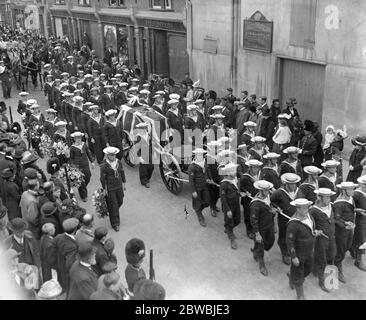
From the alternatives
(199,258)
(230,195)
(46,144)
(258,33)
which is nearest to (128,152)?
(46,144)

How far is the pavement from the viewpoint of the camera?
728 centimetres

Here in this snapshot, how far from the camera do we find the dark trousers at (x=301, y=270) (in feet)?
22.5

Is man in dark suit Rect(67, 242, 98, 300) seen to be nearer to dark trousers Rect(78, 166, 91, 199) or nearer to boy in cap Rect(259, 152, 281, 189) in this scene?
boy in cap Rect(259, 152, 281, 189)

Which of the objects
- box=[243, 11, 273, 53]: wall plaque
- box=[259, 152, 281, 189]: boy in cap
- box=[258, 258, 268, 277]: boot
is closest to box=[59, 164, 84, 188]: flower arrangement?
box=[259, 152, 281, 189]: boy in cap

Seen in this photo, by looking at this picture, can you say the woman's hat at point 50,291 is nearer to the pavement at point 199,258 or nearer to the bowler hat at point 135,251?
the bowler hat at point 135,251

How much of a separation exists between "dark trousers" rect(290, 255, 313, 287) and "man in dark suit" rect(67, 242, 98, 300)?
9.75 feet

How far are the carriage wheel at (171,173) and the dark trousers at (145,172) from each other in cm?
47

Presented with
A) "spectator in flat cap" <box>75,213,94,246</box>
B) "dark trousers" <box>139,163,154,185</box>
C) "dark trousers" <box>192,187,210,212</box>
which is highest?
"spectator in flat cap" <box>75,213,94,246</box>

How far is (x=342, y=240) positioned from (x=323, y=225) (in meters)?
0.63

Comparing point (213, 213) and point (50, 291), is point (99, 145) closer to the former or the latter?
point (213, 213)

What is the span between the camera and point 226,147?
9.68m

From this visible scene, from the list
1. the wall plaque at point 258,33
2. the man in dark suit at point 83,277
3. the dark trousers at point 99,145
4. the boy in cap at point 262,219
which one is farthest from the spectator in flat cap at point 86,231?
the wall plaque at point 258,33
